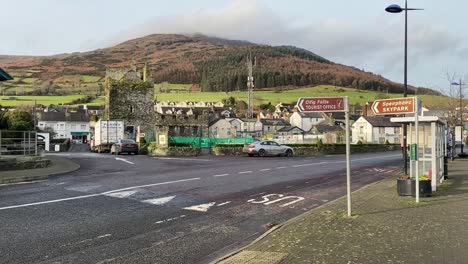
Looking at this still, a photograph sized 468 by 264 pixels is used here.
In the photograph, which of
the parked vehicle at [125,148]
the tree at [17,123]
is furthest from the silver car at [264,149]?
the tree at [17,123]

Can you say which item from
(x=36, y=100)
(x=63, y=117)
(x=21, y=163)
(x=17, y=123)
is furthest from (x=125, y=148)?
(x=36, y=100)

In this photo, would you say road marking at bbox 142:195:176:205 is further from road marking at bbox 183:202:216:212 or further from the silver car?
the silver car

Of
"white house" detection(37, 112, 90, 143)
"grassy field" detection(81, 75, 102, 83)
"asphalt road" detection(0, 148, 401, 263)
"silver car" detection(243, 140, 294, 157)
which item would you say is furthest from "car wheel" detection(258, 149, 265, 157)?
"grassy field" detection(81, 75, 102, 83)

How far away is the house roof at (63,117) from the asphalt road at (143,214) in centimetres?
11124

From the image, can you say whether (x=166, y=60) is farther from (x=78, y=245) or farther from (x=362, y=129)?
(x=78, y=245)

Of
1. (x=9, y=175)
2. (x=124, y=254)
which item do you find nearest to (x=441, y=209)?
(x=124, y=254)

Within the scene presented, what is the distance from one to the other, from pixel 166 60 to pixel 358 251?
17838 centimetres

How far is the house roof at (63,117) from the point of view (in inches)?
4813

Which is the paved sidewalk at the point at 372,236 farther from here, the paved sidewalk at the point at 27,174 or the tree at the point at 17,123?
Result: the tree at the point at 17,123

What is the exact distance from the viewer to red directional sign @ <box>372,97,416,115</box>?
1232cm

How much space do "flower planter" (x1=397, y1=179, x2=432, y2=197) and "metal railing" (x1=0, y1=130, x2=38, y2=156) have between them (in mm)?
17166

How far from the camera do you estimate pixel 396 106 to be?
41.2ft

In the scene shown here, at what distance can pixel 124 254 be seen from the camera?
23.6 feet

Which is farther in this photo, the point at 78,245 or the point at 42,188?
the point at 42,188
